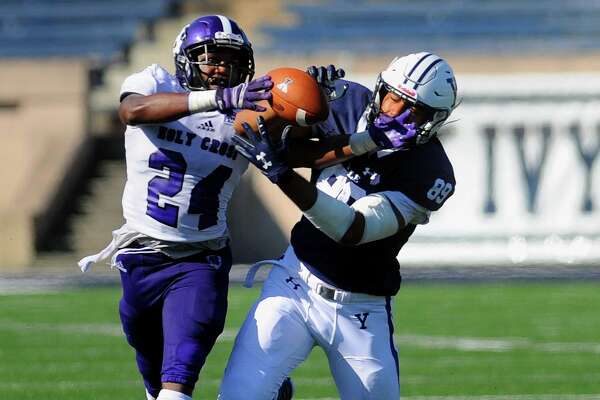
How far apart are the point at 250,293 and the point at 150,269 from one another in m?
8.04

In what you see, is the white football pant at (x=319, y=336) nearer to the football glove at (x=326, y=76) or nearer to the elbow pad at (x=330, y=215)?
the elbow pad at (x=330, y=215)

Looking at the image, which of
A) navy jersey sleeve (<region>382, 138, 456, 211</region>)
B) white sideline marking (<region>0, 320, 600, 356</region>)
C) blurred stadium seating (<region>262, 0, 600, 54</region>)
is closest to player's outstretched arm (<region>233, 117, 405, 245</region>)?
navy jersey sleeve (<region>382, 138, 456, 211</region>)

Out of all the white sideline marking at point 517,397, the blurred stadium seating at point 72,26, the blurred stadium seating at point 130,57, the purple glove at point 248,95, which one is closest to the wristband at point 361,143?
the purple glove at point 248,95

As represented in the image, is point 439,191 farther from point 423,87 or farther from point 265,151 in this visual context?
point 265,151

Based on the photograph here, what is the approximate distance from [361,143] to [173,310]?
0.97 m

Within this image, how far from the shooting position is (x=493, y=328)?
10438mm

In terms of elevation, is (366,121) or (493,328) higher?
(366,121)

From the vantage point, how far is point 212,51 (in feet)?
17.8

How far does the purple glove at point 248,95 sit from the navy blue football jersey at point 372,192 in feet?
1.64

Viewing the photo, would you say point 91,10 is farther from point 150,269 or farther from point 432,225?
point 150,269

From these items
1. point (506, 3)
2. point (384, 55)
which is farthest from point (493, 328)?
point (506, 3)

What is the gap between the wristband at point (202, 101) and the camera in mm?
4910

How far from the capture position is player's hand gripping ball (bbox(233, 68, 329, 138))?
15.4ft

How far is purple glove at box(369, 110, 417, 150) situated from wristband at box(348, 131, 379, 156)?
0.05ft
